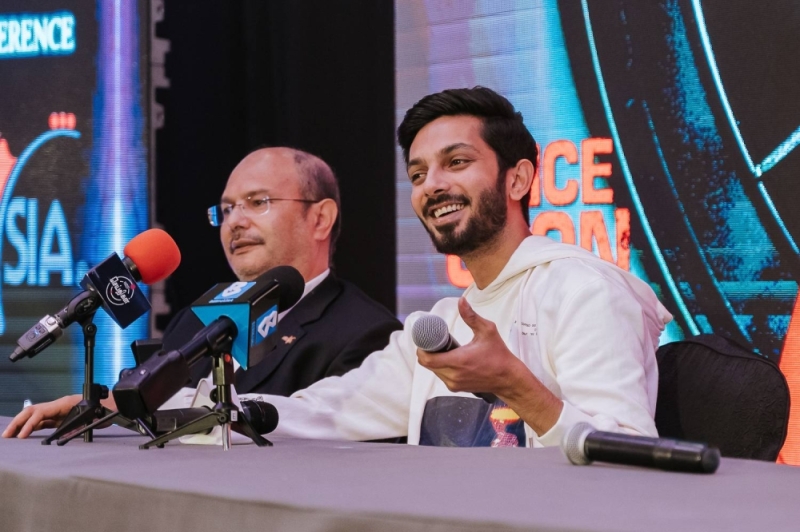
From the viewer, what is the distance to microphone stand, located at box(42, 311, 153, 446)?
6.19 ft

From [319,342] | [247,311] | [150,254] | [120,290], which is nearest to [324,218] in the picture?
[319,342]

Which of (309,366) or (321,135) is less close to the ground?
(321,135)

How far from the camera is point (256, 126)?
4199 mm

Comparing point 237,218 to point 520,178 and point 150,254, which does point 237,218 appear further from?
point 150,254

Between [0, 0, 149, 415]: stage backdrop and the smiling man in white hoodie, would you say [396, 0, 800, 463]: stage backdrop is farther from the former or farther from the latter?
[0, 0, 149, 415]: stage backdrop

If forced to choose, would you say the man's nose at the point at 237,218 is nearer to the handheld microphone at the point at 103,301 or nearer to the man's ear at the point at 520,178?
the man's ear at the point at 520,178

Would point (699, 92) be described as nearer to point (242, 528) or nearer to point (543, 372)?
point (543, 372)

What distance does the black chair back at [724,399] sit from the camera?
2.06 meters

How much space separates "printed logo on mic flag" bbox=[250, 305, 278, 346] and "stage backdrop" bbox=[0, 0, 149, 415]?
2345 mm

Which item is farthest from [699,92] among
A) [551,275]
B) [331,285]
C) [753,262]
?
[331,285]

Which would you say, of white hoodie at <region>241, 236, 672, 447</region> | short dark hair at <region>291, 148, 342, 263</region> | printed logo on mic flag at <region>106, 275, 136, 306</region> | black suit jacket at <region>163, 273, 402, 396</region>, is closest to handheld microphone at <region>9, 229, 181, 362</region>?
printed logo on mic flag at <region>106, 275, 136, 306</region>

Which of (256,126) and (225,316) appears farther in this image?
(256,126)

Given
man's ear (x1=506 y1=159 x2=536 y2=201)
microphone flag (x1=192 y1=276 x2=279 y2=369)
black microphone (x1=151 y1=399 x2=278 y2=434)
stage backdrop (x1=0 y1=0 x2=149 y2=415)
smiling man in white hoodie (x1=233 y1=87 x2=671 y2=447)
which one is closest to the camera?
microphone flag (x1=192 y1=276 x2=279 y2=369)

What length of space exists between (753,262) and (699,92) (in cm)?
56
